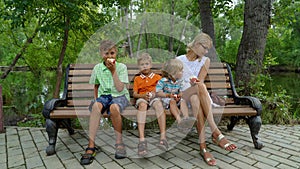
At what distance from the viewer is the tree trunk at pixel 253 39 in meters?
3.62

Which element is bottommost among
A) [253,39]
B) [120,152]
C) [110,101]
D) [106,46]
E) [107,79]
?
[120,152]

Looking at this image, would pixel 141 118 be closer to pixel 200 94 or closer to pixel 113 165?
pixel 113 165

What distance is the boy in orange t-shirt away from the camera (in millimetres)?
2163

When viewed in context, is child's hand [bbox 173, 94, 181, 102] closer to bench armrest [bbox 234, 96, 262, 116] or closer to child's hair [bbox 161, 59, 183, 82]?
child's hair [bbox 161, 59, 183, 82]

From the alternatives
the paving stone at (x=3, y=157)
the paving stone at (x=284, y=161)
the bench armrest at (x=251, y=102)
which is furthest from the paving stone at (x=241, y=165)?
the paving stone at (x=3, y=157)

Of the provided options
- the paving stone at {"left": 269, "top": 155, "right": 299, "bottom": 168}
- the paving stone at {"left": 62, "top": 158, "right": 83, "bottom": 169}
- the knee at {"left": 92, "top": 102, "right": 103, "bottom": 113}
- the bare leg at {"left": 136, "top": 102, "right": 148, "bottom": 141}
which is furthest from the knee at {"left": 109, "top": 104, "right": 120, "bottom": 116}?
the paving stone at {"left": 269, "top": 155, "right": 299, "bottom": 168}

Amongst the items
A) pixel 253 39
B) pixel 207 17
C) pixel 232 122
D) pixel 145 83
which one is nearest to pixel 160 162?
pixel 145 83

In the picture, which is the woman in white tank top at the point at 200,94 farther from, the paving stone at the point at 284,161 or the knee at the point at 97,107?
the knee at the point at 97,107

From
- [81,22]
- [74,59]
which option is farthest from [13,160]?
[74,59]

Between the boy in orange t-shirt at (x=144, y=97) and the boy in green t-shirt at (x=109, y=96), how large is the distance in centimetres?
18

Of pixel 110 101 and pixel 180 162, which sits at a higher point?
pixel 110 101

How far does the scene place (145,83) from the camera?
254 cm

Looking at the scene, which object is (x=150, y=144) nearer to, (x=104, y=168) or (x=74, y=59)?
(x=104, y=168)

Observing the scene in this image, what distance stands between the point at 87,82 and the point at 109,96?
2.21 feet
